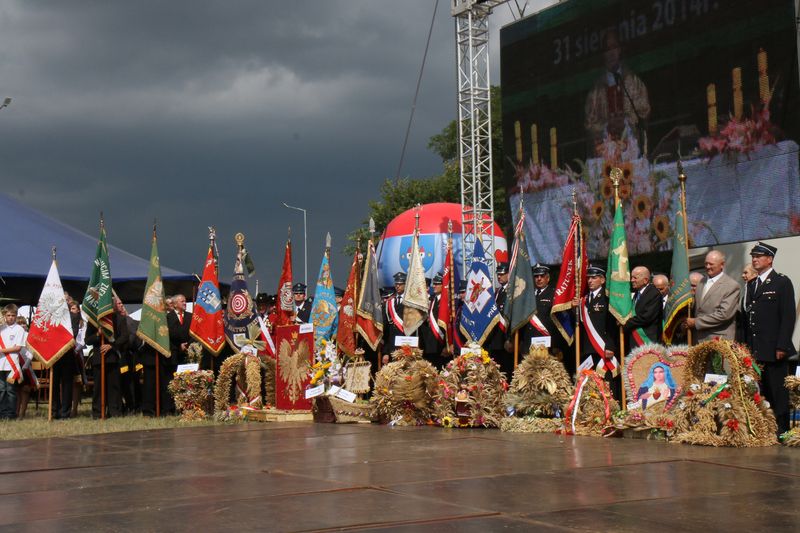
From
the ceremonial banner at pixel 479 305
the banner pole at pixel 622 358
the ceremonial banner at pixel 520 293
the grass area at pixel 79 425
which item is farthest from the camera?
the ceremonial banner at pixel 479 305

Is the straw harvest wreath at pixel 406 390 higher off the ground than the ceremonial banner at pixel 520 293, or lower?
lower

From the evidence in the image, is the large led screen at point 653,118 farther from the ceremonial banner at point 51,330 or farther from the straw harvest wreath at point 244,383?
the ceremonial banner at point 51,330

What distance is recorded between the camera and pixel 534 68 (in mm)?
21984

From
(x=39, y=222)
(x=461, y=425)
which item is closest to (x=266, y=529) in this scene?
(x=461, y=425)

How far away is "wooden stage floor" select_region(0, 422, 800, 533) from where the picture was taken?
4.45 m

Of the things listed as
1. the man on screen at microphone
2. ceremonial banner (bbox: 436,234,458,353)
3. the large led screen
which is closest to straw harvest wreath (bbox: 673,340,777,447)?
ceremonial banner (bbox: 436,234,458,353)

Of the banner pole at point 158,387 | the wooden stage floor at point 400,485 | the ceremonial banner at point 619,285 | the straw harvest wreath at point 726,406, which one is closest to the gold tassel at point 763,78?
the ceremonial banner at point 619,285

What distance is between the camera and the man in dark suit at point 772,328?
8.05m

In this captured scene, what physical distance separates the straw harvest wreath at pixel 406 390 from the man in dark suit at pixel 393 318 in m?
1.43

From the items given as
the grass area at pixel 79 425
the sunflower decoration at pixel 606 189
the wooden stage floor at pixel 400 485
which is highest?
the sunflower decoration at pixel 606 189

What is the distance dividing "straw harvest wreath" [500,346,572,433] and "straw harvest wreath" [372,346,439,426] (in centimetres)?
108

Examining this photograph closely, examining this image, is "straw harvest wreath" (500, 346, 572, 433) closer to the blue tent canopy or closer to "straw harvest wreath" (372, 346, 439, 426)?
"straw harvest wreath" (372, 346, 439, 426)

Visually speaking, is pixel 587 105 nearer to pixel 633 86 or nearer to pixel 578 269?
pixel 633 86

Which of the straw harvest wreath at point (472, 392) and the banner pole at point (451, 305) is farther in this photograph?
the banner pole at point (451, 305)
